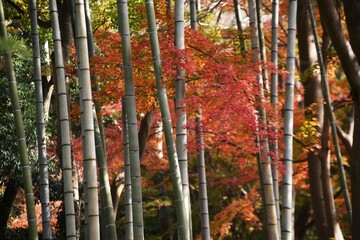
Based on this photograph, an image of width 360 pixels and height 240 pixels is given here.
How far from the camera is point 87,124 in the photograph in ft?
21.6

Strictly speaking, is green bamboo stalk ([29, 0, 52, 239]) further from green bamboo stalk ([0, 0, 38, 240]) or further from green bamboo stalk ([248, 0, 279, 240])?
green bamboo stalk ([248, 0, 279, 240])

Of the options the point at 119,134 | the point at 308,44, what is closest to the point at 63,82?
the point at 119,134

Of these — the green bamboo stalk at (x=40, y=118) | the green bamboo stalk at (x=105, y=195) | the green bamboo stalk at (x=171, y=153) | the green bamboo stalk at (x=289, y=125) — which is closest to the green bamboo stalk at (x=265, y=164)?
the green bamboo stalk at (x=289, y=125)

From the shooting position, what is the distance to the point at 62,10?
958 centimetres

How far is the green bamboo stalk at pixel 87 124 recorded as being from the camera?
660 centimetres

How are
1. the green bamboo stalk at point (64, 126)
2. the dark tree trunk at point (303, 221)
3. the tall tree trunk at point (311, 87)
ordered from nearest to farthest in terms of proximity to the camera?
1. the green bamboo stalk at point (64, 126)
2. the tall tree trunk at point (311, 87)
3. the dark tree trunk at point (303, 221)

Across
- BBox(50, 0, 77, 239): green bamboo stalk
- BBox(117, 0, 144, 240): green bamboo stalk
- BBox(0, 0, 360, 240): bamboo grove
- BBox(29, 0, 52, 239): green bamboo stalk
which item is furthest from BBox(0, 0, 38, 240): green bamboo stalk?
BBox(29, 0, 52, 239): green bamboo stalk

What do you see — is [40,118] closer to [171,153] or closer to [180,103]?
[180,103]

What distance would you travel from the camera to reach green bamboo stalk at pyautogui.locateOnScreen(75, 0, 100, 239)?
6602 millimetres

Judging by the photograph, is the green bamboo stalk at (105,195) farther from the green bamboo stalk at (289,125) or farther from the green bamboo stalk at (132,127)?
the green bamboo stalk at (289,125)

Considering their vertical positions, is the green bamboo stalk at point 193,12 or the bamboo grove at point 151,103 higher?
the green bamboo stalk at point 193,12

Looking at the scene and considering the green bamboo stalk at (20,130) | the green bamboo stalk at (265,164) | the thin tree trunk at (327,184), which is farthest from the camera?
the thin tree trunk at (327,184)

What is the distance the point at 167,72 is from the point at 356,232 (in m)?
3.41

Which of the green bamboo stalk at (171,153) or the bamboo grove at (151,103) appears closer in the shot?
the green bamboo stalk at (171,153)
